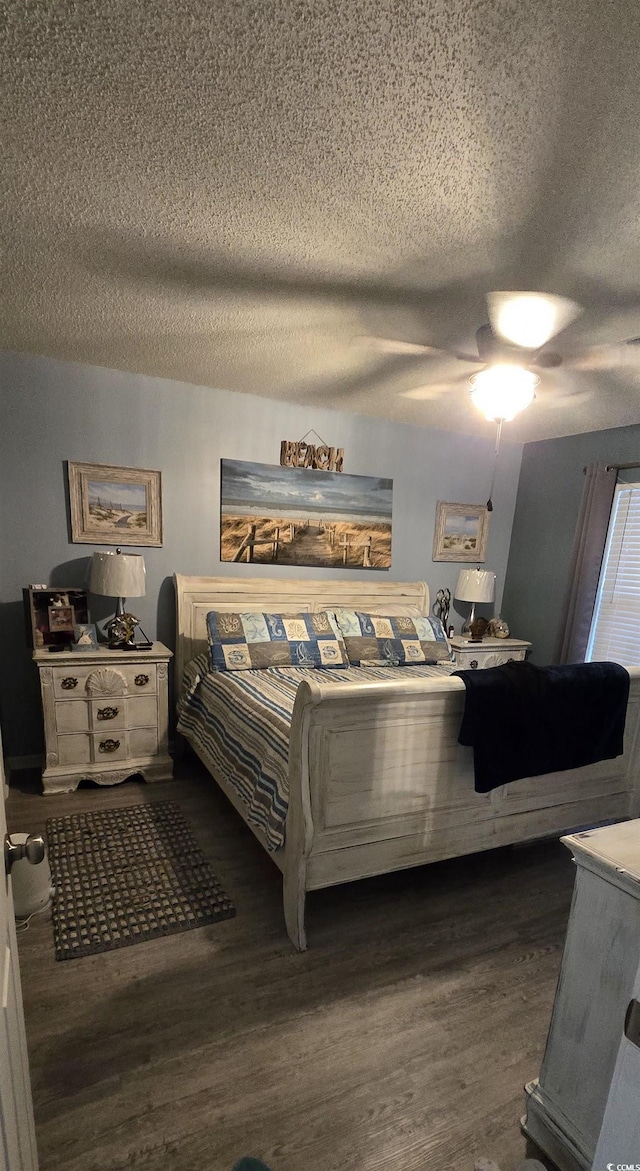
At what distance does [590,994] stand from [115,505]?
3.05 metres

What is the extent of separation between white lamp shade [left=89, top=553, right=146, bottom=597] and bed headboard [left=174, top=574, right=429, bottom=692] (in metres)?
0.40

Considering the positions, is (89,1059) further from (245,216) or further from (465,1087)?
(245,216)

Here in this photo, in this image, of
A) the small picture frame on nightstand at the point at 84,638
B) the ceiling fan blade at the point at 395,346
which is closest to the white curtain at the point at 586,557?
the ceiling fan blade at the point at 395,346

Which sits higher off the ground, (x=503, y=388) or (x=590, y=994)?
(x=503, y=388)

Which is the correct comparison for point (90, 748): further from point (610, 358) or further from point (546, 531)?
point (546, 531)

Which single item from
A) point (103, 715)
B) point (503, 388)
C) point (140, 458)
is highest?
point (503, 388)

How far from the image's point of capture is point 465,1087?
1353mm

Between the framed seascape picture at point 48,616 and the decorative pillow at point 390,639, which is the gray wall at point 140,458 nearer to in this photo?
the framed seascape picture at point 48,616

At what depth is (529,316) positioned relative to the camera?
1.92 m

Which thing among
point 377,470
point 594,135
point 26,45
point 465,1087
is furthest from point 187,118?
point 377,470

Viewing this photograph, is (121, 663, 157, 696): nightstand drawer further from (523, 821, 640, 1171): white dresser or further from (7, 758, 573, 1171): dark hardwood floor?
(523, 821, 640, 1171): white dresser

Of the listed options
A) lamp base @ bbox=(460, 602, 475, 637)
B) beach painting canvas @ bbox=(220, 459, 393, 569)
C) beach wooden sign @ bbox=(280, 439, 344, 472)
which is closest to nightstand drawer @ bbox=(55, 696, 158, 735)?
beach painting canvas @ bbox=(220, 459, 393, 569)

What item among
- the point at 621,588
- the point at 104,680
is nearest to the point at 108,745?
the point at 104,680

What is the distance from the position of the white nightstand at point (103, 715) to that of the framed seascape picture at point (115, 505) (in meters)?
0.72
